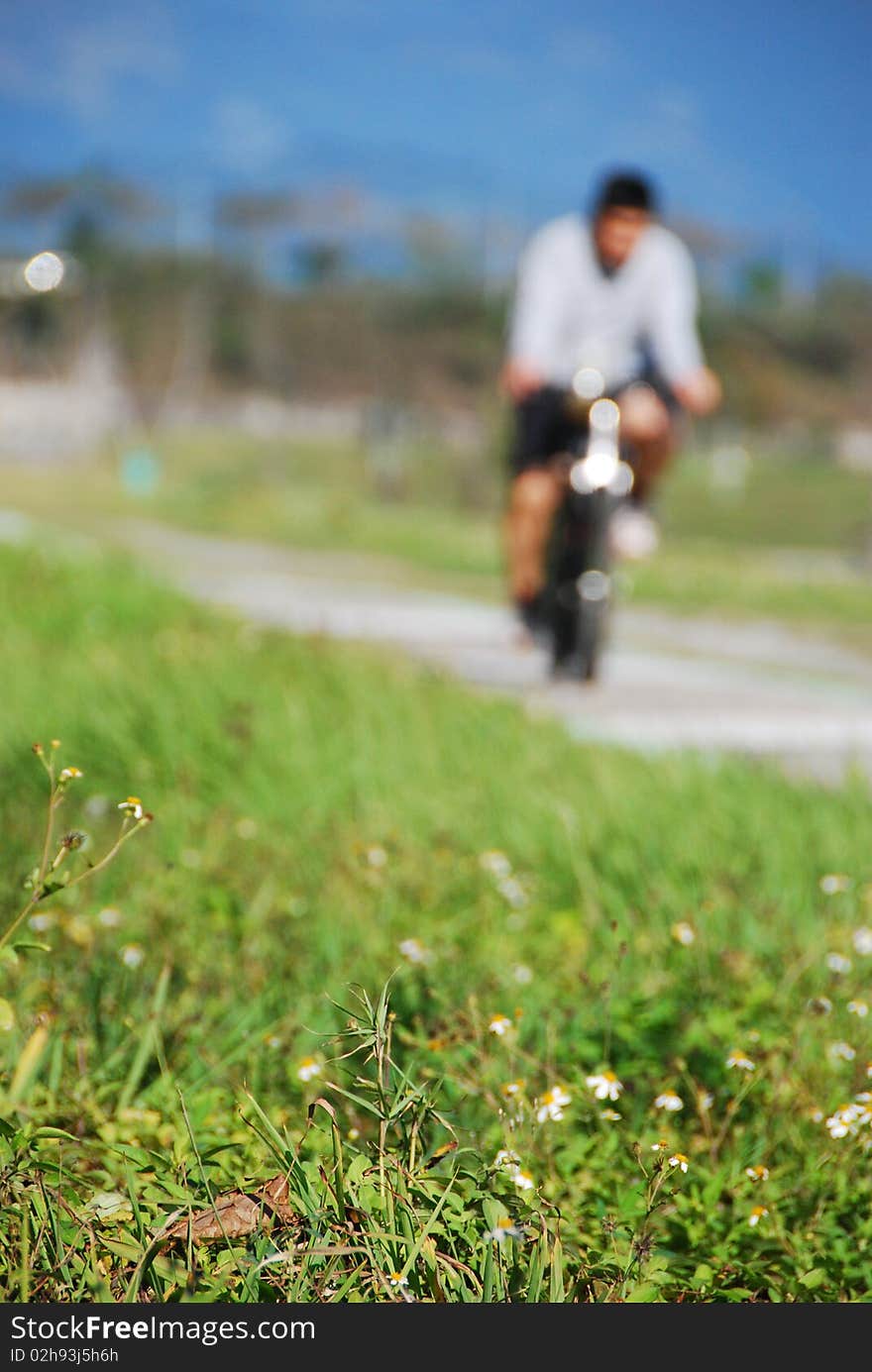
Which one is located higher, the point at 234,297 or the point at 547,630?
the point at 234,297

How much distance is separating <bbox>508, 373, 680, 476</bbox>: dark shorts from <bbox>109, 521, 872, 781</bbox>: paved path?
2.57ft

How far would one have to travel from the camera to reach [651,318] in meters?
5.34

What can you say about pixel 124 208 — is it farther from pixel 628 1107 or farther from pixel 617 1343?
pixel 617 1343

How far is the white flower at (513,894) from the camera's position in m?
2.79

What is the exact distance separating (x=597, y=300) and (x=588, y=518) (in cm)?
72

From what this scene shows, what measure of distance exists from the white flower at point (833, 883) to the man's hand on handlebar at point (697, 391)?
2458mm

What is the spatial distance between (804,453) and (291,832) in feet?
263

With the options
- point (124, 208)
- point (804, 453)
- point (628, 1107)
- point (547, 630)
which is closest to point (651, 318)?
point (547, 630)

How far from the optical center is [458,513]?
33.2 metres

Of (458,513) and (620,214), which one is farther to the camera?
(458,513)

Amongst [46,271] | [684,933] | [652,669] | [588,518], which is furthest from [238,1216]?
[652,669]

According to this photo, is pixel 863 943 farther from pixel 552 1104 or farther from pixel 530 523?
pixel 530 523

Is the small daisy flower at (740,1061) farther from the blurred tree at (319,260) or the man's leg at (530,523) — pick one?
the blurred tree at (319,260)

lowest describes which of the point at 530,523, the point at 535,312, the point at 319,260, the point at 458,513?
the point at 458,513
